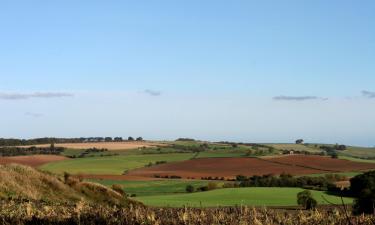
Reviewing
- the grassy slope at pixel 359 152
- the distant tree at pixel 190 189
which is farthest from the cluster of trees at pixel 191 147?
the distant tree at pixel 190 189

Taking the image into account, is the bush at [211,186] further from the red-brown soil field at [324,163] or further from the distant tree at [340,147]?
the distant tree at [340,147]

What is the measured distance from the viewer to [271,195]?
239 ft

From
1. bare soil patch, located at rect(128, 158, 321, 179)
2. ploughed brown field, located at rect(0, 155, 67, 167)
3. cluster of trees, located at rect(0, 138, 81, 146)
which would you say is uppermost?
cluster of trees, located at rect(0, 138, 81, 146)

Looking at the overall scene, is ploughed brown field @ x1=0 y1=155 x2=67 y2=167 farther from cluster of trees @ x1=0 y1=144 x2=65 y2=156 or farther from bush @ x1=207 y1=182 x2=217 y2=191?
bush @ x1=207 y1=182 x2=217 y2=191

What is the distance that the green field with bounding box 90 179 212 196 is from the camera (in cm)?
8038

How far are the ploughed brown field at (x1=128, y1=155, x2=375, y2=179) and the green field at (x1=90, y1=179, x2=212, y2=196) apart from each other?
8.51 metres

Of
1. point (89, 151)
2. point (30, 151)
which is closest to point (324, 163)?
point (89, 151)

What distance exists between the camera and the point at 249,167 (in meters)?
103

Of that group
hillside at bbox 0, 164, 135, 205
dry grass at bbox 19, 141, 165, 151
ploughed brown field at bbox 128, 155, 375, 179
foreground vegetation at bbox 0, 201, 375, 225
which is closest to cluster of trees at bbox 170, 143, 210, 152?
dry grass at bbox 19, 141, 165, 151

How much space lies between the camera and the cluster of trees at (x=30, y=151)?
379 ft

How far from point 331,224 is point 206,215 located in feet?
6.78

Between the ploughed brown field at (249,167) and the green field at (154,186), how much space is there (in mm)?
8506

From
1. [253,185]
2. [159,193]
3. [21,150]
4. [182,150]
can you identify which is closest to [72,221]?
[159,193]

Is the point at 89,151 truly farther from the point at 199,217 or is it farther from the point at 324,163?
the point at 199,217
